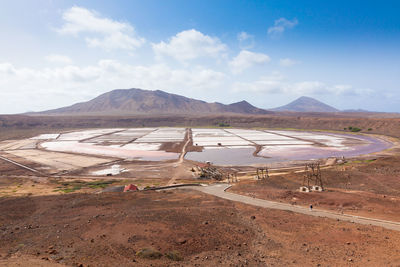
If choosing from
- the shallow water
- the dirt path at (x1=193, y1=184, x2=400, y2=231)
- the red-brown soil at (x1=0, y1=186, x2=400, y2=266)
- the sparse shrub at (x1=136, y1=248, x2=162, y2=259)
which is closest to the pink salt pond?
the shallow water

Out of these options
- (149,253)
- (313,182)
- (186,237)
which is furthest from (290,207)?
(149,253)

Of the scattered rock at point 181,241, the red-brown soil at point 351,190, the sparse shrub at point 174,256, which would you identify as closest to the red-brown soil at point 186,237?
the scattered rock at point 181,241

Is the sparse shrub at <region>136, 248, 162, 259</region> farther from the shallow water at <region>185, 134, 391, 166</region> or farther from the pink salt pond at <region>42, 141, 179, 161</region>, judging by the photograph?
the pink salt pond at <region>42, 141, 179, 161</region>

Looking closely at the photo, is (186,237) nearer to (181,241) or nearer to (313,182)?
(181,241)

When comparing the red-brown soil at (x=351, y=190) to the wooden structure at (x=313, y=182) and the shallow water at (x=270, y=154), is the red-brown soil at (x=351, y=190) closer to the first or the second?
the wooden structure at (x=313, y=182)

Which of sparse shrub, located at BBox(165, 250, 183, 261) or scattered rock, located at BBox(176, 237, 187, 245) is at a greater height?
sparse shrub, located at BBox(165, 250, 183, 261)

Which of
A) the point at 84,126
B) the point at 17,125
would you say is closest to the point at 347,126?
the point at 84,126

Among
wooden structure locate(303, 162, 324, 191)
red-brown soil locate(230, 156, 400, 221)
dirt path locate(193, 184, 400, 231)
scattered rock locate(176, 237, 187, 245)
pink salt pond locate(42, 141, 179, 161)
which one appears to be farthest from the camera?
pink salt pond locate(42, 141, 179, 161)
